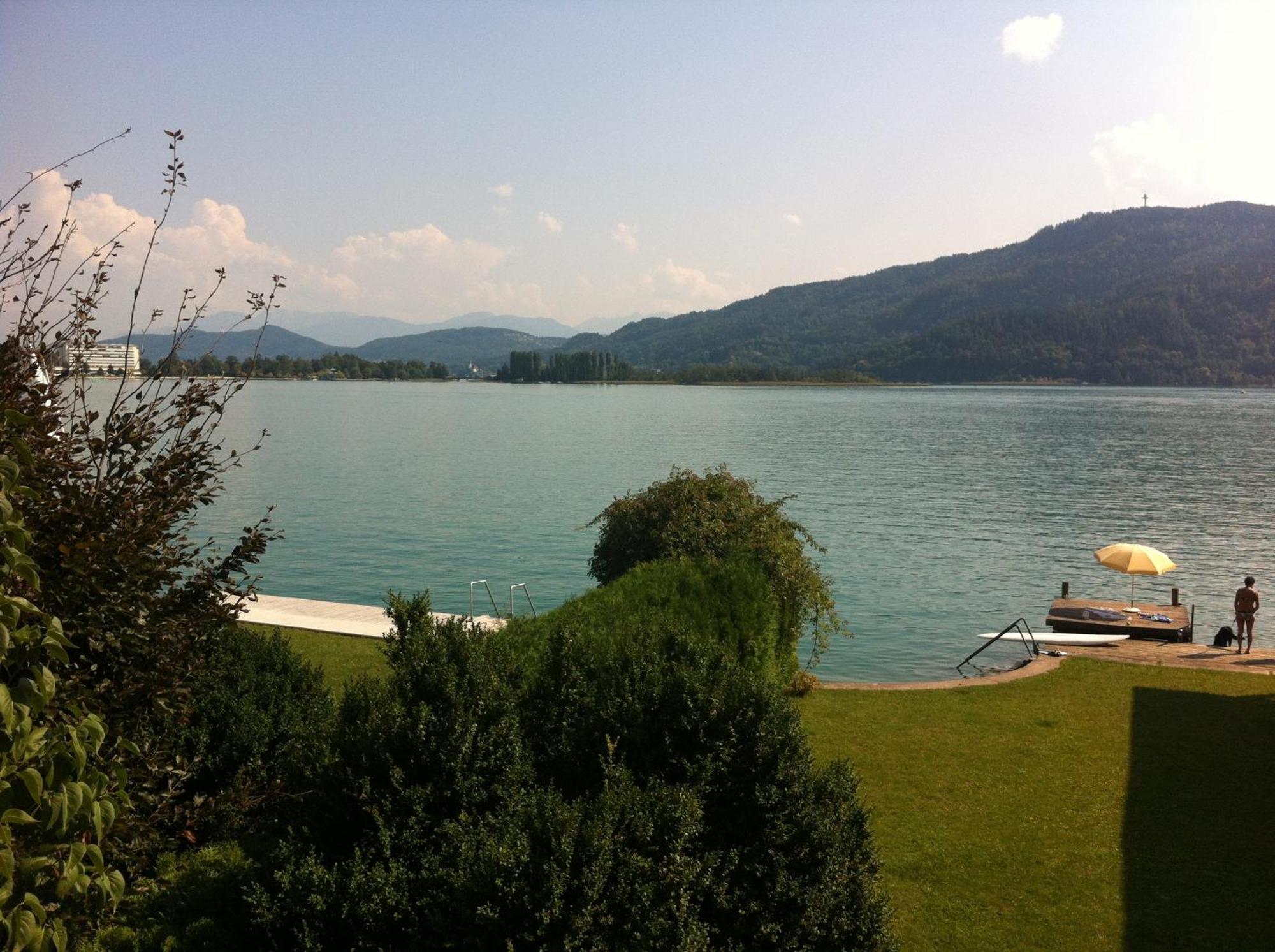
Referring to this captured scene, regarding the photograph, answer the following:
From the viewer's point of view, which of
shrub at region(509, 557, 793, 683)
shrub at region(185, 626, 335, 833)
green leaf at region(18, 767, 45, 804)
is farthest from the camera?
shrub at region(509, 557, 793, 683)

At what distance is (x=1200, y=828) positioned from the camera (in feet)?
27.5

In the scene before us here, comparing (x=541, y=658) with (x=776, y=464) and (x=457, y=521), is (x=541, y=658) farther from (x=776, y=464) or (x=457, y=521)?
(x=776, y=464)

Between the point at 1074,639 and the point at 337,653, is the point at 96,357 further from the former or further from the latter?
the point at 1074,639

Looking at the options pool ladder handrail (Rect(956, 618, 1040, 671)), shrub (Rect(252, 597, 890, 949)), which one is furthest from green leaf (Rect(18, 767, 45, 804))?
pool ladder handrail (Rect(956, 618, 1040, 671))

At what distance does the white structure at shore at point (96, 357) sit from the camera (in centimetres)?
545

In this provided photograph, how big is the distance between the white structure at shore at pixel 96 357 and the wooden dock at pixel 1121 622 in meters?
19.9

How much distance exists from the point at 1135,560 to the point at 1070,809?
16432 millimetres

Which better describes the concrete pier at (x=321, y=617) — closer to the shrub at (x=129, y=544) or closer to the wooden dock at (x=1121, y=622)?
the shrub at (x=129, y=544)

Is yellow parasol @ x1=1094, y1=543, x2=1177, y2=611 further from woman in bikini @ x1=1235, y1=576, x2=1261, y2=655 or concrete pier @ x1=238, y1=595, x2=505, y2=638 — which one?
concrete pier @ x1=238, y1=595, x2=505, y2=638

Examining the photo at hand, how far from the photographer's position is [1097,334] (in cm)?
18350

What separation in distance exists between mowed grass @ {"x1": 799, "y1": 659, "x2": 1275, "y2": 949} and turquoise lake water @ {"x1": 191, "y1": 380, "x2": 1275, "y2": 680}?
7.61 metres

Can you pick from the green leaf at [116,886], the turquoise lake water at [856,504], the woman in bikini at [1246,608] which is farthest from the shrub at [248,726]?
the woman in bikini at [1246,608]

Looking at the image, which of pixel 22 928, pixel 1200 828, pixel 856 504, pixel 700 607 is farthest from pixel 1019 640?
pixel 856 504

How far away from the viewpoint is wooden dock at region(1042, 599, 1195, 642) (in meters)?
22.0
